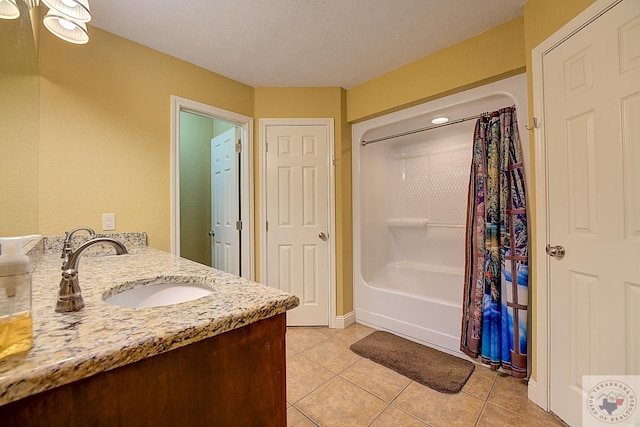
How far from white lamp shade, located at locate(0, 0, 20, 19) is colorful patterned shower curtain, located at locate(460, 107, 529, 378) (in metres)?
2.47

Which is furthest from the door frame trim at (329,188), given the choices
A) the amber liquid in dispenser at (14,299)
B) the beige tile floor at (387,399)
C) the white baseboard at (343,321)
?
the amber liquid in dispenser at (14,299)

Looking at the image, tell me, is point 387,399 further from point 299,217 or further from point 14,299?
point 14,299

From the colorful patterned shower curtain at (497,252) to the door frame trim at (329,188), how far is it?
3.70ft

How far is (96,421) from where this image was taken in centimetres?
43

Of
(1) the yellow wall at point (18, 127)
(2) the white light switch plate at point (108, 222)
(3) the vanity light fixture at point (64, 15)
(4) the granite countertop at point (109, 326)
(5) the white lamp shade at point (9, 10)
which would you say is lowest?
(4) the granite countertop at point (109, 326)

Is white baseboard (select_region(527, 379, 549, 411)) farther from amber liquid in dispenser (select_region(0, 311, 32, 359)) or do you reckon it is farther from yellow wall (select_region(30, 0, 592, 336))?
amber liquid in dispenser (select_region(0, 311, 32, 359))

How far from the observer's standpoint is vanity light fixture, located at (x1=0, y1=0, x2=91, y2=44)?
3.09 ft

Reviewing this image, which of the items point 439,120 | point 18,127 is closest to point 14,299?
point 18,127

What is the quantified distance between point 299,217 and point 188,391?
2.02m

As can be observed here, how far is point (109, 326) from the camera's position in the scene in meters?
0.53

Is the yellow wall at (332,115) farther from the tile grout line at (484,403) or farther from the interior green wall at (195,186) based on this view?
the tile grout line at (484,403)

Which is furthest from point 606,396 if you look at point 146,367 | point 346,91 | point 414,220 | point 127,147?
point 127,147

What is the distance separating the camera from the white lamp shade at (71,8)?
3.20 feet

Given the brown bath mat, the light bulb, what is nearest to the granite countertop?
the light bulb
